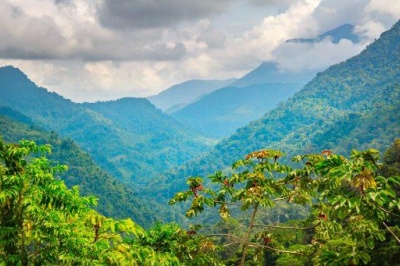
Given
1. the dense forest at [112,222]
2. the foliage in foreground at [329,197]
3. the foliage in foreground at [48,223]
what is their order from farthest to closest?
the foliage in foreground at [48,223] < the dense forest at [112,222] < the foliage in foreground at [329,197]

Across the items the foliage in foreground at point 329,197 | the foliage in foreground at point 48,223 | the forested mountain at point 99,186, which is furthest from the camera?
the forested mountain at point 99,186

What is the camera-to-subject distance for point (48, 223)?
7238 mm

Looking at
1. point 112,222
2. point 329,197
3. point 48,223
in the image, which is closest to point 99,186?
point 48,223

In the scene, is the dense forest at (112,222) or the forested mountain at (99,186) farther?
the forested mountain at (99,186)

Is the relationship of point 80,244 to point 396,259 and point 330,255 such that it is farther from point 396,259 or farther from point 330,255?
point 396,259

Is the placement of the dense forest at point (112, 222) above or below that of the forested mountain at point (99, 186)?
above

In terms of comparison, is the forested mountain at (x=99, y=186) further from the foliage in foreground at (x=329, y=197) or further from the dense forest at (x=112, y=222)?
the foliage in foreground at (x=329, y=197)

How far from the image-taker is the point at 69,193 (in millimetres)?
7289

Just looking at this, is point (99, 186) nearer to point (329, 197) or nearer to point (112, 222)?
point (112, 222)

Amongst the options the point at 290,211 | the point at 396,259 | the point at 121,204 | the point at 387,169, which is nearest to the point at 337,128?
the point at 290,211

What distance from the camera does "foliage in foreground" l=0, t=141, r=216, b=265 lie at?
6.96 meters

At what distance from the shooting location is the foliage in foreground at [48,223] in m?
6.96

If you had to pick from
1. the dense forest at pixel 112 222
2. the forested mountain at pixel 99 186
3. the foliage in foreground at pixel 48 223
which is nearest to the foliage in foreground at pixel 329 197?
the dense forest at pixel 112 222

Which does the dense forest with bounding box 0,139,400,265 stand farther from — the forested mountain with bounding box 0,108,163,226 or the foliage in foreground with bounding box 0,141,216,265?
the forested mountain with bounding box 0,108,163,226
